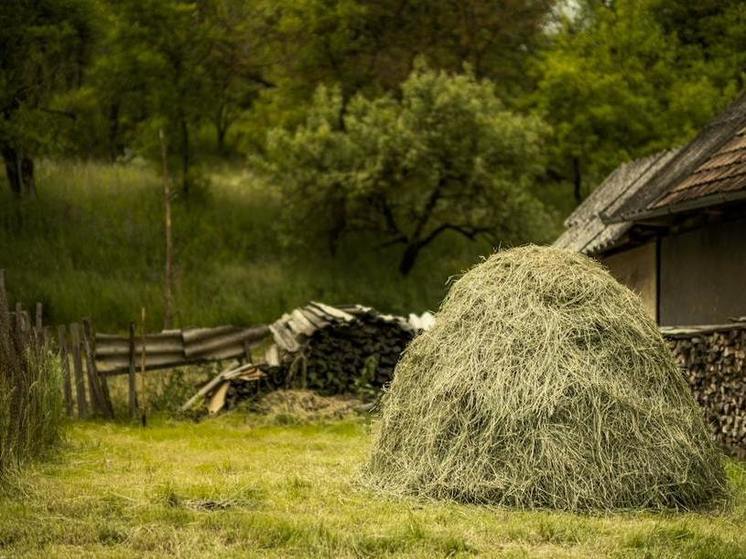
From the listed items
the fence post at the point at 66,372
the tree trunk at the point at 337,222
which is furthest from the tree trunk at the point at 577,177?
the fence post at the point at 66,372

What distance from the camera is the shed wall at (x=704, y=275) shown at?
13114mm

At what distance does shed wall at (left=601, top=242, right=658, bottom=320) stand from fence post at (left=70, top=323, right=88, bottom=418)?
22.8 feet

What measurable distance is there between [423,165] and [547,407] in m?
24.1

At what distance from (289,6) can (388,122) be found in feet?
20.8

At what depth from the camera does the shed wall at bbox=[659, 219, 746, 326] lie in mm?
13114

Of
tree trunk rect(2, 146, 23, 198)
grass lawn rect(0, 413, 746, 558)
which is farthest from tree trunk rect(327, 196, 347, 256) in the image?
grass lawn rect(0, 413, 746, 558)

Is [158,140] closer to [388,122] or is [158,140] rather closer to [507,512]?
[388,122]

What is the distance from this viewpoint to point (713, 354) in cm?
1165

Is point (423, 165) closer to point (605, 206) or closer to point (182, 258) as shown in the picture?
point (182, 258)

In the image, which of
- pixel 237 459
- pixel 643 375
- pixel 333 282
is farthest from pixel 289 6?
pixel 643 375

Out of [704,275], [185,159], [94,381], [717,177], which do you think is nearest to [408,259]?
[185,159]

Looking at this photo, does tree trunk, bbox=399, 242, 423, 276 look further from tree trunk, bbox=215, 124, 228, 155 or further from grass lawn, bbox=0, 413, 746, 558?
grass lawn, bbox=0, 413, 746, 558

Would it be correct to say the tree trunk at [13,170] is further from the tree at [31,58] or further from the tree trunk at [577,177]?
the tree trunk at [577,177]

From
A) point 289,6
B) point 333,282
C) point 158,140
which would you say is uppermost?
point 289,6
